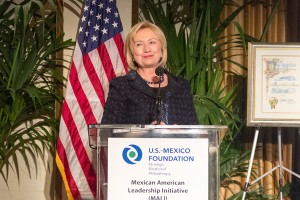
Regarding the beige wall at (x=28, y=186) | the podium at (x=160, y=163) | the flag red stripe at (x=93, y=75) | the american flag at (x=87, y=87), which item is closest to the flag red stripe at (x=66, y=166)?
the american flag at (x=87, y=87)

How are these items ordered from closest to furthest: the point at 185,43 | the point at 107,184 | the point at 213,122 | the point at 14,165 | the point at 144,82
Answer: the point at 107,184 → the point at 144,82 → the point at 213,122 → the point at 185,43 → the point at 14,165

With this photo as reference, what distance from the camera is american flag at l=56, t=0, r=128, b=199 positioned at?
3836 mm

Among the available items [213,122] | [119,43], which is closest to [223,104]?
[213,122]

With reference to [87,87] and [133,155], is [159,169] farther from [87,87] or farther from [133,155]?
[87,87]

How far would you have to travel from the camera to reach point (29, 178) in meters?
4.48

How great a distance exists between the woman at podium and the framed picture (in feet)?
4.47

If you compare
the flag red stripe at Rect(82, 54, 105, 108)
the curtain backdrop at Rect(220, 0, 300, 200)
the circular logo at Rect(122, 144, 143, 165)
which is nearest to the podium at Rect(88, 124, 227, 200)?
the circular logo at Rect(122, 144, 143, 165)

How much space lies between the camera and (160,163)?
195 centimetres

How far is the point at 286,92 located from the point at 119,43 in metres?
1.30

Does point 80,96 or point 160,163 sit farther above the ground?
point 80,96

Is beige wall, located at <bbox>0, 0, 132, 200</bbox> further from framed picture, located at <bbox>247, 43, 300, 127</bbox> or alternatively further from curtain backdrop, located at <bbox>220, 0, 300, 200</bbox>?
framed picture, located at <bbox>247, 43, 300, 127</bbox>

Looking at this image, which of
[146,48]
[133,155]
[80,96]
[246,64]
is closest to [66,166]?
[80,96]

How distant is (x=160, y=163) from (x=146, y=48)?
2.62ft

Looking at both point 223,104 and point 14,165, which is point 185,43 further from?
point 14,165
